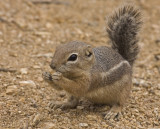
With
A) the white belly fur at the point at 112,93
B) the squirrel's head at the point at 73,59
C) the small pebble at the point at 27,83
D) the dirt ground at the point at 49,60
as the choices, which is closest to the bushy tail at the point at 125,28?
the dirt ground at the point at 49,60

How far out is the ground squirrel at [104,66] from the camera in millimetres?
3844

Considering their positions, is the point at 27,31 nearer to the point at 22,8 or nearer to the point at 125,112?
the point at 22,8

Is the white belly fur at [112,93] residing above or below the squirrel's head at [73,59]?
below

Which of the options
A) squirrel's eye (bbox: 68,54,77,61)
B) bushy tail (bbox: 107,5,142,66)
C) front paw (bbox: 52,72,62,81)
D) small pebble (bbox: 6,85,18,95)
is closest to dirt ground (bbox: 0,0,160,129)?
small pebble (bbox: 6,85,18,95)

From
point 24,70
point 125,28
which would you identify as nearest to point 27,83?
point 24,70

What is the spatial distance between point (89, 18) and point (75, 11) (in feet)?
1.50

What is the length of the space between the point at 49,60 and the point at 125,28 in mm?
1729

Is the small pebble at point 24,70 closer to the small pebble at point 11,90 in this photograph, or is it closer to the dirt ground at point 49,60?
the dirt ground at point 49,60

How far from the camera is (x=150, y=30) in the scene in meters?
8.02

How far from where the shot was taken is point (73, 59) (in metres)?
3.86

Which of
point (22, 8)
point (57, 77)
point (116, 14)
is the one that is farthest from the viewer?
point (22, 8)

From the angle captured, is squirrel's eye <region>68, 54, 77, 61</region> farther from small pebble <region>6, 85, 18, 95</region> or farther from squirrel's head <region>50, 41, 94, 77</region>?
small pebble <region>6, 85, 18, 95</region>

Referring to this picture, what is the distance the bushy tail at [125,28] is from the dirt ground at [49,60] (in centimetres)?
17

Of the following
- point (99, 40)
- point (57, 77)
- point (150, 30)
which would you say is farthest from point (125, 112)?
point (150, 30)
